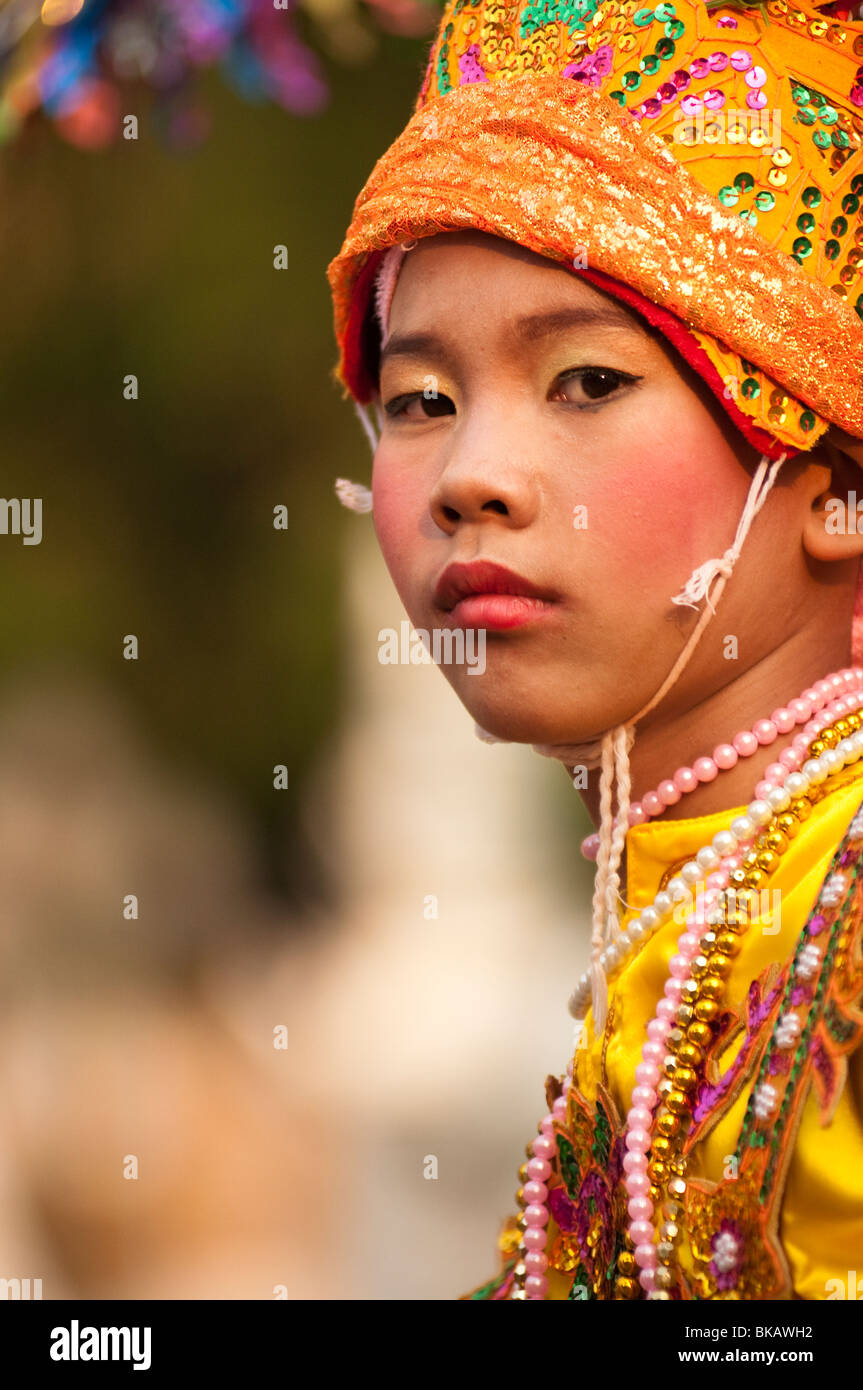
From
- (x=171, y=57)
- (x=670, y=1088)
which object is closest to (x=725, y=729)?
(x=670, y=1088)

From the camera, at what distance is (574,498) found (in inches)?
65.6

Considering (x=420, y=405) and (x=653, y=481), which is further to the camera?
(x=420, y=405)

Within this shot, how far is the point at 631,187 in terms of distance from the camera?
5.64 feet

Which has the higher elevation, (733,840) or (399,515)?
(399,515)

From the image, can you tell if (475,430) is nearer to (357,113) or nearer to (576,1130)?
(576,1130)

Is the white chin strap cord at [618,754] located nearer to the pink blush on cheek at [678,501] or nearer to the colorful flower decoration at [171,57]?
the pink blush on cheek at [678,501]

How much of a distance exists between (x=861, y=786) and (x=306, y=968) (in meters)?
4.27

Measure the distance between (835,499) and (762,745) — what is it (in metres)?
0.32

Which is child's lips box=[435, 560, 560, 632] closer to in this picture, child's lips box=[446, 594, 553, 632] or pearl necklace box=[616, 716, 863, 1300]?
child's lips box=[446, 594, 553, 632]

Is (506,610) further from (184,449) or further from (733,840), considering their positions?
(184,449)

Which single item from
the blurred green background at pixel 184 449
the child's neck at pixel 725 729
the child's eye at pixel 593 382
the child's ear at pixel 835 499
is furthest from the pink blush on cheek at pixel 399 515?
the blurred green background at pixel 184 449

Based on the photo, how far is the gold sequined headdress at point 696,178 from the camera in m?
1.69

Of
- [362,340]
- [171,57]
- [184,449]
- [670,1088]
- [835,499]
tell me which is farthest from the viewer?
[184,449]

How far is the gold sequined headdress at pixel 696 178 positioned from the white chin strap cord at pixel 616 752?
0.07 meters
